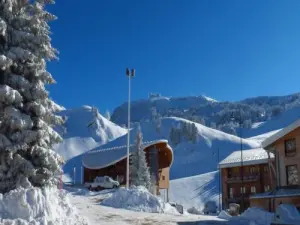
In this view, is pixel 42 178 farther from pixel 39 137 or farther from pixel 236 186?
pixel 236 186

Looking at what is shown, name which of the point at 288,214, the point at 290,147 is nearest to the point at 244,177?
the point at 290,147

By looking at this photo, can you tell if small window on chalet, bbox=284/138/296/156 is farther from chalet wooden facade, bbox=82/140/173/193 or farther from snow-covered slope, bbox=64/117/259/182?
snow-covered slope, bbox=64/117/259/182

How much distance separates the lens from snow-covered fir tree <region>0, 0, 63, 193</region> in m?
16.7

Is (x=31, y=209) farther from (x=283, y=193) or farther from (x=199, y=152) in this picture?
(x=199, y=152)

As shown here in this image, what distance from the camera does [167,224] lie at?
19891 millimetres

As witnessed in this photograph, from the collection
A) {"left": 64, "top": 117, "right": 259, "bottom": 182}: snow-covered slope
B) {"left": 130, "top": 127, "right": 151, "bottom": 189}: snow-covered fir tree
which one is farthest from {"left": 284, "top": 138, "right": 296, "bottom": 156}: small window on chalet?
{"left": 64, "top": 117, "right": 259, "bottom": 182}: snow-covered slope

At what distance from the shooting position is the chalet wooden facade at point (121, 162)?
63.1 metres

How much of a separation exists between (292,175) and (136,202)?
14.1m

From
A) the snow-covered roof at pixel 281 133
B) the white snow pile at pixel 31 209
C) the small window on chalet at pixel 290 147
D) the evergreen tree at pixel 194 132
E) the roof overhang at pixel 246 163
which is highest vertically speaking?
the evergreen tree at pixel 194 132

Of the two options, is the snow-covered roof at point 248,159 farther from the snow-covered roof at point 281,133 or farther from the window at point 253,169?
the snow-covered roof at point 281,133

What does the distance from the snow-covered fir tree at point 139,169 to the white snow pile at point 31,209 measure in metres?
38.7

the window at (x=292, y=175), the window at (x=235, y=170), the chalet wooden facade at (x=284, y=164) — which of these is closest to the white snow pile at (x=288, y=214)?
the chalet wooden facade at (x=284, y=164)

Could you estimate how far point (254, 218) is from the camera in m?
23.4

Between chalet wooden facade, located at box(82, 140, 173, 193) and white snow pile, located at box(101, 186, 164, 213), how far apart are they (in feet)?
97.7
